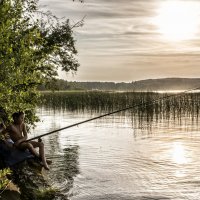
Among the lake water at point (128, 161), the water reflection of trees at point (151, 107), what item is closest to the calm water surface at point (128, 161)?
the lake water at point (128, 161)

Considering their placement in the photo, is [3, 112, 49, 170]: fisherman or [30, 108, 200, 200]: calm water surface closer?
[3, 112, 49, 170]: fisherman

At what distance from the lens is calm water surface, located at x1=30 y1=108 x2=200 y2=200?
13870mm

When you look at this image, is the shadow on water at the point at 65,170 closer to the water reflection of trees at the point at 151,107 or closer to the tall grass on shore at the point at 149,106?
the water reflection of trees at the point at 151,107

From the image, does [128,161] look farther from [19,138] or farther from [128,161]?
[19,138]

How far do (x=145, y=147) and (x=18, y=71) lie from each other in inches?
574

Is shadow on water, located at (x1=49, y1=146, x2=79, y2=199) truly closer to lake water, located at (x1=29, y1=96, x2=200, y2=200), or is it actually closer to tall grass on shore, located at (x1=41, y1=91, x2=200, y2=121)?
lake water, located at (x1=29, y1=96, x2=200, y2=200)

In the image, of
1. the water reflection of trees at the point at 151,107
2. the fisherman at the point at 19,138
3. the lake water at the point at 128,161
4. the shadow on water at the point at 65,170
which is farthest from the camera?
the water reflection of trees at the point at 151,107

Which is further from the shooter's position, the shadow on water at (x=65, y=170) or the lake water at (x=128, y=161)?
the shadow on water at (x=65, y=170)

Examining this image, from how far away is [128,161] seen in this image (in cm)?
1908

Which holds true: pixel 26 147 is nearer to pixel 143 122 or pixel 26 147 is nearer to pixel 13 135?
pixel 13 135

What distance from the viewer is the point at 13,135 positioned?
13586mm

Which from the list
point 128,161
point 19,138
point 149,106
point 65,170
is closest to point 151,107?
point 149,106

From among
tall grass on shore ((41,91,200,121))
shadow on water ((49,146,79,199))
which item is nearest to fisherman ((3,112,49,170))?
shadow on water ((49,146,79,199))

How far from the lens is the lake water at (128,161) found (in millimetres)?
13867
